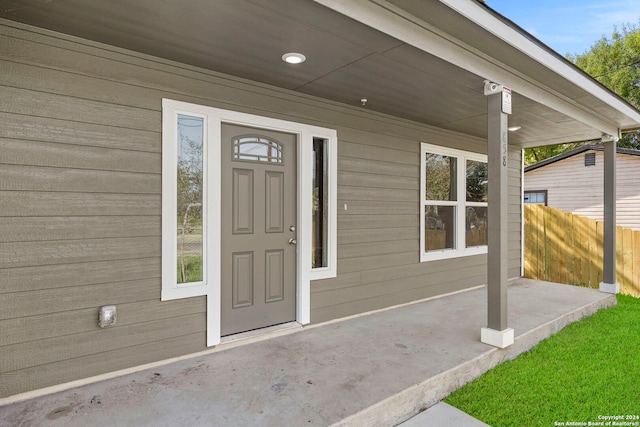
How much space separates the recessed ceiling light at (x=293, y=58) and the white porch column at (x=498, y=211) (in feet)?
5.29

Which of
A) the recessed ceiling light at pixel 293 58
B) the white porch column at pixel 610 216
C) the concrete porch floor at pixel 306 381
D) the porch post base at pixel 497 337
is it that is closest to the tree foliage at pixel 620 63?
the white porch column at pixel 610 216

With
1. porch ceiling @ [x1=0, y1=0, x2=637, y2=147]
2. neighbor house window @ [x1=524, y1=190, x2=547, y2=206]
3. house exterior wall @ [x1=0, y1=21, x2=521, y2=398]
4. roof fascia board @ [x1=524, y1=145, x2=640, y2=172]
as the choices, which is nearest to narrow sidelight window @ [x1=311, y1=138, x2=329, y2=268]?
porch ceiling @ [x1=0, y1=0, x2=637, y2=147]

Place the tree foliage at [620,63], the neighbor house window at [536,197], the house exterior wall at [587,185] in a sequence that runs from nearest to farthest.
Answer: the house exterior wall at [587,185], the neighbor house window at [536,197], the tree foliage at [620,63]

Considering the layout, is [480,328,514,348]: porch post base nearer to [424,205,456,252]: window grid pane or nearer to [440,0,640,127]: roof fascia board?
[424,205,456,252]: window grid pane

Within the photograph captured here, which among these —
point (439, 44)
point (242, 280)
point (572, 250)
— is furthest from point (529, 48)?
point (572, 250)

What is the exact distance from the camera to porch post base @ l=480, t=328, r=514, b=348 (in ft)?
9.96

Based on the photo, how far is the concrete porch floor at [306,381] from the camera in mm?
2045

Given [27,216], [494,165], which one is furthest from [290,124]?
[27,216]

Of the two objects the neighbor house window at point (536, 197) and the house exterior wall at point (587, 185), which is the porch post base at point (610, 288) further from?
the neighbor house window at point (536, 197)

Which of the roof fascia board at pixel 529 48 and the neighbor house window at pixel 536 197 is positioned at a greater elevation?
the roof fascia board at pixel 529 48

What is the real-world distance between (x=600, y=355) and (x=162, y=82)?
4402mm

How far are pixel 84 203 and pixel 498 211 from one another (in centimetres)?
318

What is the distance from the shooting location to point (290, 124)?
3434 millimetres

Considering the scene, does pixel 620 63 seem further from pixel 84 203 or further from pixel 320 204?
pixel 84 203
